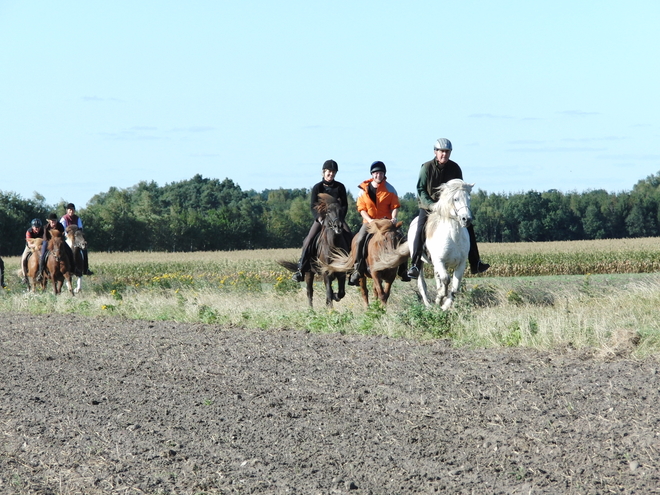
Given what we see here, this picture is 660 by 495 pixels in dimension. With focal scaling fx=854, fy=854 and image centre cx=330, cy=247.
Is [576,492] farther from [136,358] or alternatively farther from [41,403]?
[136,358]

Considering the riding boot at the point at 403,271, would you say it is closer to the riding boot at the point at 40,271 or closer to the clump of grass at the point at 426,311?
the clump of grass at the point at 426,311

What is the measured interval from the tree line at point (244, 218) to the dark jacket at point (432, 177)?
42.5 m

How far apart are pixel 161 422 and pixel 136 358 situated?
3216 mm

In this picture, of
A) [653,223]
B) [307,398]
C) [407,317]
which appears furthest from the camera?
[653,223]

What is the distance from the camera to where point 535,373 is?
7.55 m

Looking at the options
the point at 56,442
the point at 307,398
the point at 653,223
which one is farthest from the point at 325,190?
the point at 653,223

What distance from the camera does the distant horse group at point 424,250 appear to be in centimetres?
1227

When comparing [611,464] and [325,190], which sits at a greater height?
[325,190]

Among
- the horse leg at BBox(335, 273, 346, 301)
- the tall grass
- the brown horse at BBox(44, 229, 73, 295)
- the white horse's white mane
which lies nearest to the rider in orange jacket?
the horse leg at BBox(335, 273, 346, 301)

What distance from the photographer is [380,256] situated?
13.5 m

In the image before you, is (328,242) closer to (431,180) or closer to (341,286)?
(341,286)

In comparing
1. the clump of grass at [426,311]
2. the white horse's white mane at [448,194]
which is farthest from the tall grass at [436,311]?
the white horse's white mane at [448,194]

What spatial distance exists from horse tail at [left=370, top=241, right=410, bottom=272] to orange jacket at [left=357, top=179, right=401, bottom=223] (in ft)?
2.86

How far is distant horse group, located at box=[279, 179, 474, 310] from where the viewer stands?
12.3 meters
